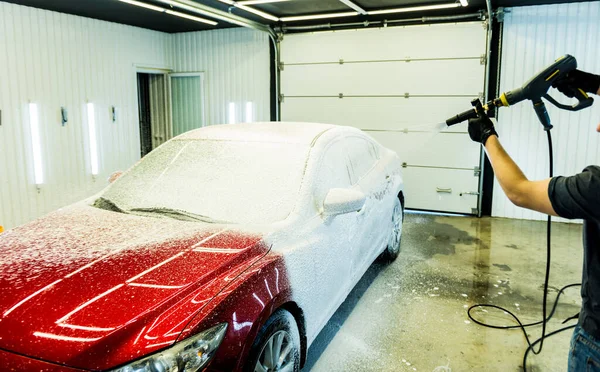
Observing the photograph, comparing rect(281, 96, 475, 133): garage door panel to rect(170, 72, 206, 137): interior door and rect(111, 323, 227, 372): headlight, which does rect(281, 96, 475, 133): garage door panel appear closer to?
rect(170, 72, 206, 137): interior door

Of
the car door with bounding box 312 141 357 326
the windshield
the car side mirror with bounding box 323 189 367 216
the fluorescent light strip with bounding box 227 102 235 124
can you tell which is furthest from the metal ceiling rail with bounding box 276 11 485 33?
the car side mirror with bounding box 323 189 367 216

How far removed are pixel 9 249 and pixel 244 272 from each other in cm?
125

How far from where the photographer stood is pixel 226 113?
930 centimetres

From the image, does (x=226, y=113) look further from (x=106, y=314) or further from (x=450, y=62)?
(x=106, y=314)

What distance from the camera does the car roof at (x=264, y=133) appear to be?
3.39 m

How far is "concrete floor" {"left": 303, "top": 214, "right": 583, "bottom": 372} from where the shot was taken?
3229 mm

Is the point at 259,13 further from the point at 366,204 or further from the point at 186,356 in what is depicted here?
the point at 186,356

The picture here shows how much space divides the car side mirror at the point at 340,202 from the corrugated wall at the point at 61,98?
5.80m

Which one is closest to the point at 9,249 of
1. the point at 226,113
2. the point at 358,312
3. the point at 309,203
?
the point at 309,203

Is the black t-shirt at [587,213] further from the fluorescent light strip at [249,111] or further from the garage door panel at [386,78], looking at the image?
the fluorescent light strip at [249,111]

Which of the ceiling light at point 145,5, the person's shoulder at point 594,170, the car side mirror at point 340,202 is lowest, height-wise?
the car side mirror at point 340,202

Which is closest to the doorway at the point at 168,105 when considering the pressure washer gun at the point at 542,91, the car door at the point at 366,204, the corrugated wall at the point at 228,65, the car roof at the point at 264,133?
the corrugated wall at the point at 228,65

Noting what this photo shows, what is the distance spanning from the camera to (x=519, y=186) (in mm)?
1716

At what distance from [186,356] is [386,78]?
270 inches
